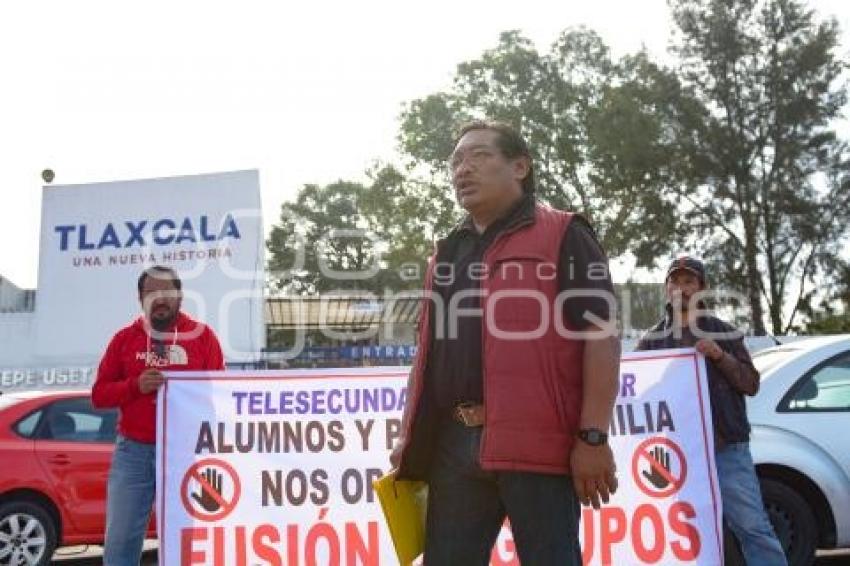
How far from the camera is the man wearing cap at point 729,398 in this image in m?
5.07

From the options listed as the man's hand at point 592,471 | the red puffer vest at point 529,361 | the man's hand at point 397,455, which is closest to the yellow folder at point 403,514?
the man's hand at point 397,455

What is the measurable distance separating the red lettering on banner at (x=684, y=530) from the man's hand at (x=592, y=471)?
285 centimetres

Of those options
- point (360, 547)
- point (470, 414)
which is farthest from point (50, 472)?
point (470, 414)

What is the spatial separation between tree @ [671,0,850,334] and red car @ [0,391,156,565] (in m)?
26.8

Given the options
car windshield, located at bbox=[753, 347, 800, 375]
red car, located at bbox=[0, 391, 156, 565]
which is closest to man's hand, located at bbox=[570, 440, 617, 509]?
car windshield, located at bbox=[753, 347, 800, 375]

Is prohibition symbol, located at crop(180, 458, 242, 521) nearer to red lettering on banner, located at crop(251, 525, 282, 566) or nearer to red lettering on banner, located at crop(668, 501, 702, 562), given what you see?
red lettering on banner, located at crop(251, 525, 282, 566)

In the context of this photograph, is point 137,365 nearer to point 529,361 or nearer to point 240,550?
point 240,550

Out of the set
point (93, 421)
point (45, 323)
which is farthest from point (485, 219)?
point (45, 323)

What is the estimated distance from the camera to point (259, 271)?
2014cm

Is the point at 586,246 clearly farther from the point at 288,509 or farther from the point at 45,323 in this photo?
the point at 45,323

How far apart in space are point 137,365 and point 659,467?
290cm

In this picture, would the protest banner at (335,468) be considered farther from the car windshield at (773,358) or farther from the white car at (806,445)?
the car windshield at (773,358)

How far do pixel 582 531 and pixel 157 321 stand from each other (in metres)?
2.56

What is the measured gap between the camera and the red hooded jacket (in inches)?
192
